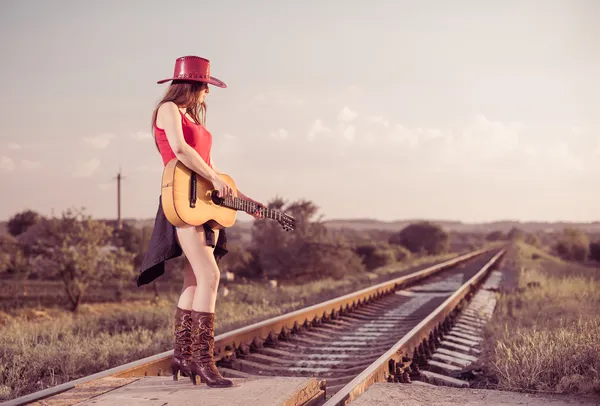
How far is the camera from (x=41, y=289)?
31.6 m

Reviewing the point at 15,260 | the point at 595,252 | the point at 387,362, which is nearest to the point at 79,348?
the point at 387,362

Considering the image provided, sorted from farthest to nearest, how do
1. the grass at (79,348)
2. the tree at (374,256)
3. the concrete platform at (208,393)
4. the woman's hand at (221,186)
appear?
1. the tree at (374,256)
2. the grass at (79,348)
3. the woman's hand at (221,186)
4. the concrete platform at (208,393)

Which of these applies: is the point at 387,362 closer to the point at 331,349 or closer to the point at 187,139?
the point at 331,349

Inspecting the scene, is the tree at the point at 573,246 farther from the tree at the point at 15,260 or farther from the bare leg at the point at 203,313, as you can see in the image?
the bare leg at the point at 203,313

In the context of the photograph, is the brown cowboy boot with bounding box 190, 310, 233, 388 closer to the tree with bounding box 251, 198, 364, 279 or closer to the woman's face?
the woman's face

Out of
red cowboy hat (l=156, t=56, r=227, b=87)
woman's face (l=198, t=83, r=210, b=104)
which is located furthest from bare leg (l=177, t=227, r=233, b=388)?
red cowboy hat (l=156, t=56, r=227, b=87)

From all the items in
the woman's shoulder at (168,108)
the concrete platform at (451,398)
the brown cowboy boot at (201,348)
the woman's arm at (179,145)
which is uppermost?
the woman's shoulder at (168,108)

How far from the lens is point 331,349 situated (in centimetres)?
711

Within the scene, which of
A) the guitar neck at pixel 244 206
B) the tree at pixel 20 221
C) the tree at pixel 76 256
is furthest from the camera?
the tree at pixel 20 221

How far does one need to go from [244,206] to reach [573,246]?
63.2 metres

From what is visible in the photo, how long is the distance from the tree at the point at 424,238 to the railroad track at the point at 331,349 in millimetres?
57290

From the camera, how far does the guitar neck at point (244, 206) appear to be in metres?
4.35

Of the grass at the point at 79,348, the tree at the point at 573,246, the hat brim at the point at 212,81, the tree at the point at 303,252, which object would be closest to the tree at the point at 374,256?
the tree at the point at 303,252

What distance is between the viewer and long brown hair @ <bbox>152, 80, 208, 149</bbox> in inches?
170
